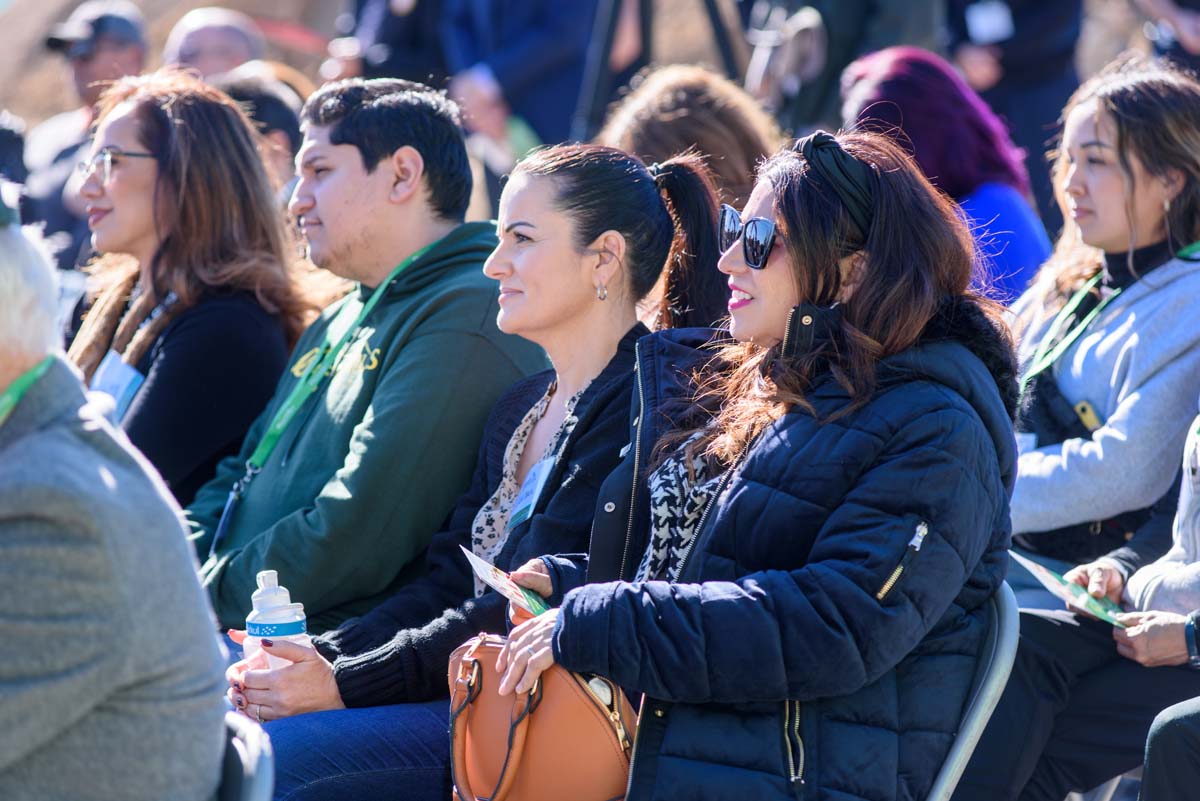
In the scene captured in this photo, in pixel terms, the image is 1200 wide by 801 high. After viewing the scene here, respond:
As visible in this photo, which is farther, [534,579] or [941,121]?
[941,121]

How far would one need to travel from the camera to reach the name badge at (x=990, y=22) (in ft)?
20.1

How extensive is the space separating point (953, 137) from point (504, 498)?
2.20 m

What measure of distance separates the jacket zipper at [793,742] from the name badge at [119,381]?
2.44 metres

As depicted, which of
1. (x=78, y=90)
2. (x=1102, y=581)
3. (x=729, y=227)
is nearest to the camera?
(x=729, y=227)

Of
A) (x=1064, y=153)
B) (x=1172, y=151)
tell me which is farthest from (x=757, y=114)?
(x=1172, y=151)

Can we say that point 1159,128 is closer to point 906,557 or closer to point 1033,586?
point 1033,586

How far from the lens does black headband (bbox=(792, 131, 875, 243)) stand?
250 centimetres

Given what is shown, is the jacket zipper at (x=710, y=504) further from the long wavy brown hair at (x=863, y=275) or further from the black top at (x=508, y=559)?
the black top at (x=508, y=559)

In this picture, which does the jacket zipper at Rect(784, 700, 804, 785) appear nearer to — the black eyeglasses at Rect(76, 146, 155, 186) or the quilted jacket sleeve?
the quilted jacket sleeve

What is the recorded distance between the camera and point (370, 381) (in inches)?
137

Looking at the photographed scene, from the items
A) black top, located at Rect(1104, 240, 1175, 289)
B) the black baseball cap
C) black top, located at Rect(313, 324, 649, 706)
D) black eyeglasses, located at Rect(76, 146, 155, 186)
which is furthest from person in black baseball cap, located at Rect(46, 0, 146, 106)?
black top, located at Rect(1104, 240, 1175, 289)

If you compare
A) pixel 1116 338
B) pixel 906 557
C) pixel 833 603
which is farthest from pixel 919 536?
pixel 1116 338

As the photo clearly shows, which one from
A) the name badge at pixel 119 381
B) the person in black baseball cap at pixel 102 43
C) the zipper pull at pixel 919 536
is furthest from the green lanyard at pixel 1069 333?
the person in black baseball cap at pixel 102 43

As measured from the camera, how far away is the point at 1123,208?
3.48 metres
